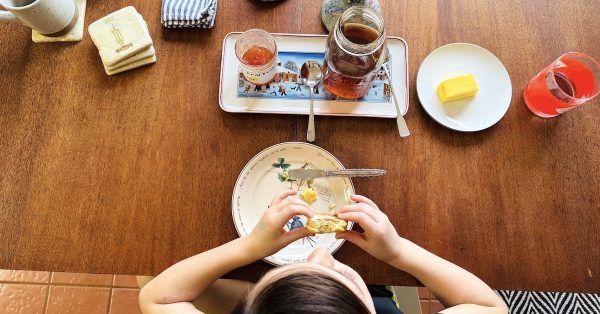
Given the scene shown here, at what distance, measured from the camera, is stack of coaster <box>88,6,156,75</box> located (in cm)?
82

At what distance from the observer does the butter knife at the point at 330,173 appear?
0.77 metres

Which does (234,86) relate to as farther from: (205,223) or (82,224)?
(82,224)

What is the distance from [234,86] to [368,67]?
27cm

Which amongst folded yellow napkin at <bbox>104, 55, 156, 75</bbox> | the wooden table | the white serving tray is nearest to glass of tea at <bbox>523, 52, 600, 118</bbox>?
the wooden table

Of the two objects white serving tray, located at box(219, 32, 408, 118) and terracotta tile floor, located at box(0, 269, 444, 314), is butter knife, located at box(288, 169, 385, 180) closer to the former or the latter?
white serving tray, located at box(219, 32, 408, 118)

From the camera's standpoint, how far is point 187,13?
2.74ft

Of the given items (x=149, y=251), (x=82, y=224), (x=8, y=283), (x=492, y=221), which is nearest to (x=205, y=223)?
(x=149, y=251)

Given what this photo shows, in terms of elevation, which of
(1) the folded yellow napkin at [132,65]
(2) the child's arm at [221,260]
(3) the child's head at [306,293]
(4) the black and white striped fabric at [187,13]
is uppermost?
→ (4) the black and white striped fabric at [187,13]

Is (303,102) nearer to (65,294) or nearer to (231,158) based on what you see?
(231,158)

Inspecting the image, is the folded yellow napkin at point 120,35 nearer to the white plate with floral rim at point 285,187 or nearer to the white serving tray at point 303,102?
the white serving tray at point 303,102

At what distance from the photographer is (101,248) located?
2.50 ft

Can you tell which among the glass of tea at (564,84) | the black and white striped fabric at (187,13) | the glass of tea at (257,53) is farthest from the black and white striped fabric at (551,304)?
the black and white striped fabric at (187,13)

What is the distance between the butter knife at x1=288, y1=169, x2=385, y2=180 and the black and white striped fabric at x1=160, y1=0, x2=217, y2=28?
0.36 meters

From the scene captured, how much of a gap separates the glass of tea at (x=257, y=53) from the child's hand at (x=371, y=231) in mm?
287
